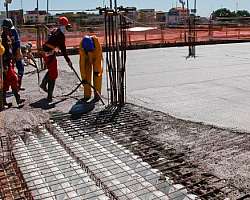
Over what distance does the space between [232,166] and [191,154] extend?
1.71 feet

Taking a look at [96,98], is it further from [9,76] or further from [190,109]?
[190,109]

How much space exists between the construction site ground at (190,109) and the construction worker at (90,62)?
0.44 metres

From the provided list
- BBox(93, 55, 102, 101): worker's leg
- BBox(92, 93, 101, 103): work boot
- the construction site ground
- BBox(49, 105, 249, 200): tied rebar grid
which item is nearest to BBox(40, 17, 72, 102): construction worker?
the construction site ground

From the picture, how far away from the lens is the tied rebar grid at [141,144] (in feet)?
11.6

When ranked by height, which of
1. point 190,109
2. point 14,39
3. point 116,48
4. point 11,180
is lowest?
point 11,180

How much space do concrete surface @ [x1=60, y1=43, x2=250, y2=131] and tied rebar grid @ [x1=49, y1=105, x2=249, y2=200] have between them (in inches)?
32.0

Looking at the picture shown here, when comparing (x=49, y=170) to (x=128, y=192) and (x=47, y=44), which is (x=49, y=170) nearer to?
(x=128, y=192)

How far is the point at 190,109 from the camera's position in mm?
6285

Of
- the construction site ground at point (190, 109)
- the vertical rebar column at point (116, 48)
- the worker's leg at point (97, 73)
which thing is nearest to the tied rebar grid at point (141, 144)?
the construction site ground at point (190, 109)

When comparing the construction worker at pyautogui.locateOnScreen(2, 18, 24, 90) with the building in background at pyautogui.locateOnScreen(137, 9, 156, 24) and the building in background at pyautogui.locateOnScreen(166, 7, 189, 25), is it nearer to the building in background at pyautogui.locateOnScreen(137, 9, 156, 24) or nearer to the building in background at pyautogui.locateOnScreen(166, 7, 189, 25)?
the building in background at pyautogui.locateOnScreen(137, 9, 156, 24)

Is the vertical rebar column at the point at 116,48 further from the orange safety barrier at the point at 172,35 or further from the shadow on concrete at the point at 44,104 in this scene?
the orange safety barrier at the point at 172,35

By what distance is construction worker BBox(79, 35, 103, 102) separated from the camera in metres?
6.88

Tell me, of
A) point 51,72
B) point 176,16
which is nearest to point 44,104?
point 51,72

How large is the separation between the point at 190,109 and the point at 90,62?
6.53ft
